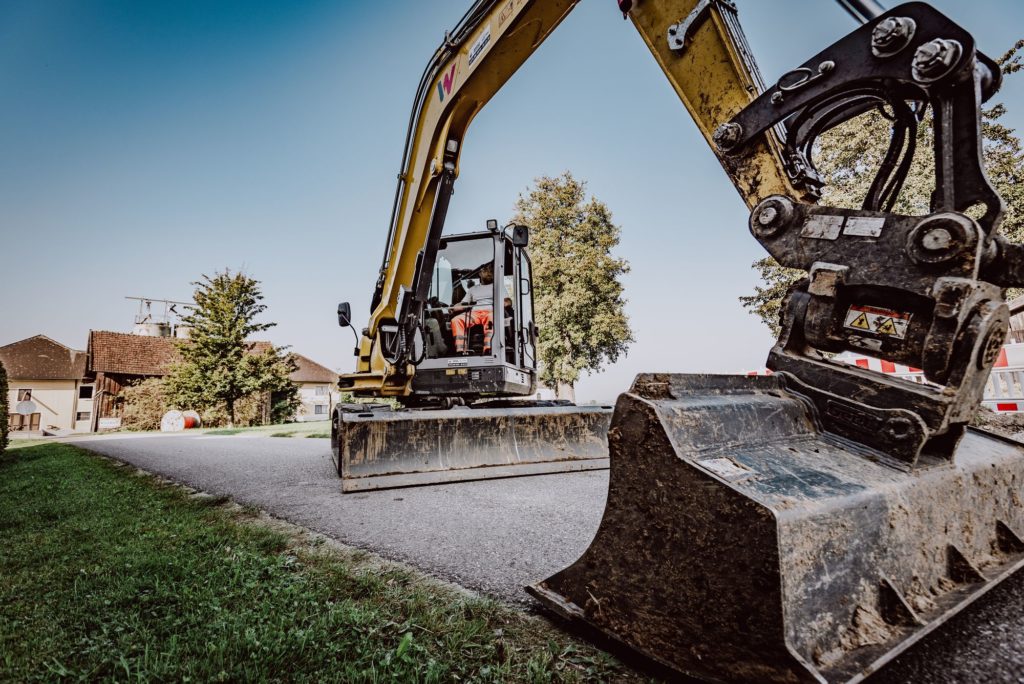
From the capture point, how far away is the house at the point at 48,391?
2842 centimetres

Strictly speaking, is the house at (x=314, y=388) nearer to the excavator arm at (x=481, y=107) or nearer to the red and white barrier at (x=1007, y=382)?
the excavator arm at (x=481, y=107)

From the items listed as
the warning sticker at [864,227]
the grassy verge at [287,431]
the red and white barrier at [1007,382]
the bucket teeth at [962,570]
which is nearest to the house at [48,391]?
the grassy verge at [287,431]

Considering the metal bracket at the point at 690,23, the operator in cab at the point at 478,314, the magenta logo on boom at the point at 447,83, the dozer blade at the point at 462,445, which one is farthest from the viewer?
the operator in cab at the point at 478,314

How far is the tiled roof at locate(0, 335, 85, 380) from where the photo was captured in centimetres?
2944

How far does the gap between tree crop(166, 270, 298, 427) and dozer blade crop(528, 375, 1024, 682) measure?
2148 centimetres

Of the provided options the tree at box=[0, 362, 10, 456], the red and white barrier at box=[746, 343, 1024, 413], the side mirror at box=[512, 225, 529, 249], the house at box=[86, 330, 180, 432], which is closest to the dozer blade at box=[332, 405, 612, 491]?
the side mirror at box=[512, 225, 529, 249]

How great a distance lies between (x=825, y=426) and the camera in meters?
1.63

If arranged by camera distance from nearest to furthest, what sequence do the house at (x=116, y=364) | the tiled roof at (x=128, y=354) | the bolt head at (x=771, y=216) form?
the bolt head at (x=771, y=216)
the house at (x=116, y=364)
the tiled roof at (x=128, y=354)

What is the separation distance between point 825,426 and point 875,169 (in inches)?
711

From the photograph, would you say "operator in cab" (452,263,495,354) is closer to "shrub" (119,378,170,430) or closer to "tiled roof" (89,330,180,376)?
"shrub" (119,378,170,430)

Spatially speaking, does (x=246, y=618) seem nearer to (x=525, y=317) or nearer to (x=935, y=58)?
(x=935, y=58)

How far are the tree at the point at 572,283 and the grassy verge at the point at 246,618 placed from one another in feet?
60.0

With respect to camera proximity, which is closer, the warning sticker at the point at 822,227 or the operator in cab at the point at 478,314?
the warning sticker at the point at 822,227

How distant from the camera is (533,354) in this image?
6.43 metres
